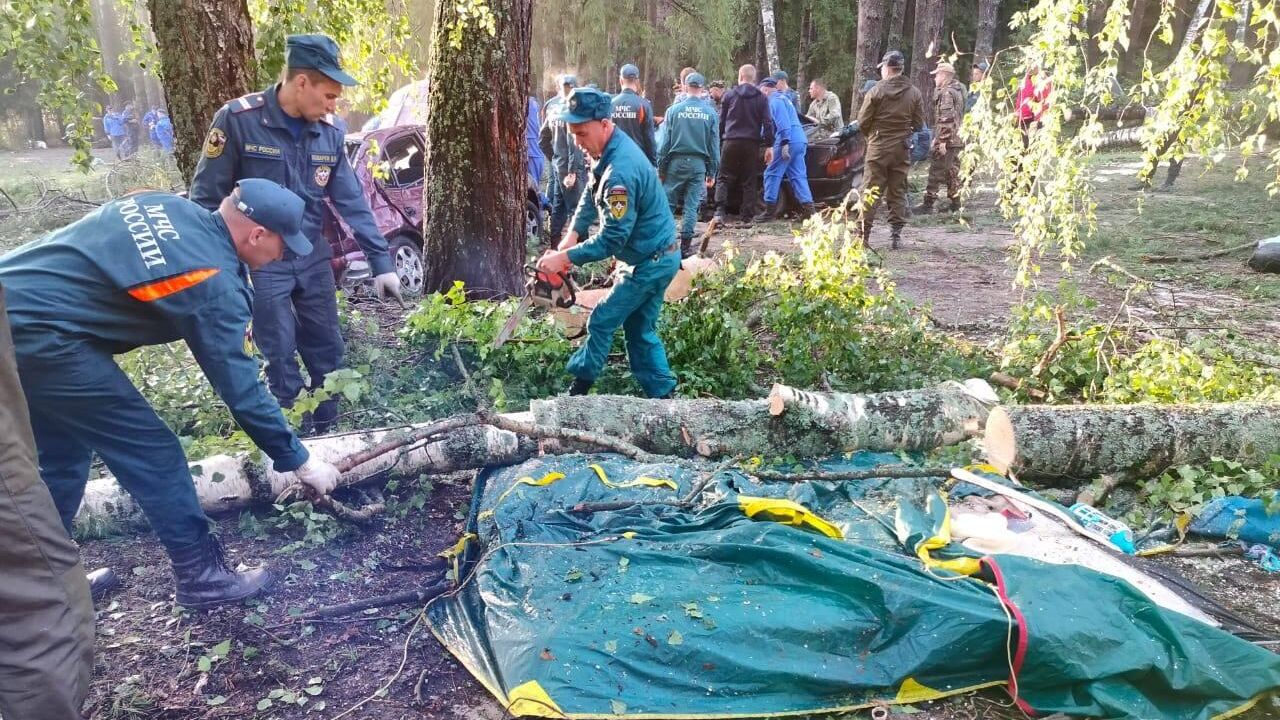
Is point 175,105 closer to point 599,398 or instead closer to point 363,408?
point 363,408

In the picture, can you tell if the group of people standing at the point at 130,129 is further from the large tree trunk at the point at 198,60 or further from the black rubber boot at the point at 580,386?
the black rubber boot at the point at 580,386

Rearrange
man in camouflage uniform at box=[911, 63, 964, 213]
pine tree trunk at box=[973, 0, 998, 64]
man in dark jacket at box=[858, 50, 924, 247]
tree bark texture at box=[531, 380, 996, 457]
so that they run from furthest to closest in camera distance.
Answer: pine tree trunk at box=[973, 0, 998, 64] → man in camouflage uniform at box=[911, 63, 964, 213] → man in dark jacket at box=[858, 50, 924, 247] → tree bark texture at box=[531, 380, 996, 457]

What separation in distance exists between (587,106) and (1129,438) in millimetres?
3354

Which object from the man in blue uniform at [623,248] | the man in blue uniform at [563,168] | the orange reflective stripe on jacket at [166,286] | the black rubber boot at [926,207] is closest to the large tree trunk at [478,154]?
the man in blue uniform at [623,248]

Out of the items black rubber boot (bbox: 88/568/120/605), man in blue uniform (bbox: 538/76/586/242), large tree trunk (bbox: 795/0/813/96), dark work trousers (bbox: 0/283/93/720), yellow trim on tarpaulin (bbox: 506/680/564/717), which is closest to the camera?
dark work trousers (bbox: 0/283/93/720)

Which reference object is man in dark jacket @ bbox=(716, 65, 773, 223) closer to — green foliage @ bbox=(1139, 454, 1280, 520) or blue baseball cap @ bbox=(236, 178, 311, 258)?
green foliage @ bbox=(1139, 454, 1280, 520)

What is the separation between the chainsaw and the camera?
4.71m

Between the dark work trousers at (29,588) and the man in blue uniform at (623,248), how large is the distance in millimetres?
2934

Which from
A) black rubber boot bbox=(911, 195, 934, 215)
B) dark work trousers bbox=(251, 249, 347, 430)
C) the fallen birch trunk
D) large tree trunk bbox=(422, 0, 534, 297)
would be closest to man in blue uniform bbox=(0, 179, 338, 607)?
the fallen birch trunk

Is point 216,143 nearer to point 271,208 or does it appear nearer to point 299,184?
point 299,184

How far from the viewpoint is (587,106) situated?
4.20m

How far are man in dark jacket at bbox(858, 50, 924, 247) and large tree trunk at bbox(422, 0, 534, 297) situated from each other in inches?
174

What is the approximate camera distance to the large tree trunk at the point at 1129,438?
393 cm

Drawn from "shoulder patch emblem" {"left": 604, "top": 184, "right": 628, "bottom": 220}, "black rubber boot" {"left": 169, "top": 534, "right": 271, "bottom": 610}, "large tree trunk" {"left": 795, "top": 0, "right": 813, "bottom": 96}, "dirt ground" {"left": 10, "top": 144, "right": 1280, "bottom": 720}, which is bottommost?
"dirt ground" {"left": 10, "top": 144, "right": 1280, "bottom": 720}
